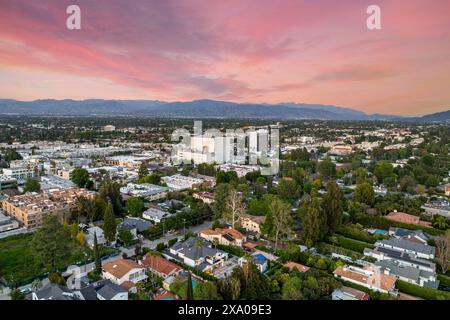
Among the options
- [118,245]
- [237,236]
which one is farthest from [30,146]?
[237,236]

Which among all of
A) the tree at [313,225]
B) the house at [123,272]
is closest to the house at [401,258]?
the tree at [313,225]

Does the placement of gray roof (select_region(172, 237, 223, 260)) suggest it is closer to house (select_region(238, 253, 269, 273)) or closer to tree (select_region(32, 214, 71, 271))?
house (select_region(238, 253, 269, 273))

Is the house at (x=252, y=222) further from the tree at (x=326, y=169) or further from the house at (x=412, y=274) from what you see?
the tree at (x=326, y=169)

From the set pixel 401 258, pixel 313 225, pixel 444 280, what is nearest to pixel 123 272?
pixel 313 225

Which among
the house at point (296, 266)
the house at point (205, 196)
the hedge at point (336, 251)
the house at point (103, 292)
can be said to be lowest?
the hedge at point (336, 251)

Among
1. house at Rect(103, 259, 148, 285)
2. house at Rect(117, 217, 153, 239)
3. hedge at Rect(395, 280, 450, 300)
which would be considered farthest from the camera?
house at Rect(117, 217, 153, 239)

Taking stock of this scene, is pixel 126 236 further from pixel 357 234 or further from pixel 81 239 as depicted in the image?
pixel 357 234

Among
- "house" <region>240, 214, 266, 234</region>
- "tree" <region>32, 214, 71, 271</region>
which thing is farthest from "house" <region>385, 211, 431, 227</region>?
"tree" <region>32, 214, 71, 271</region>
